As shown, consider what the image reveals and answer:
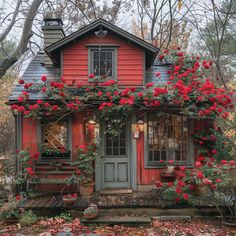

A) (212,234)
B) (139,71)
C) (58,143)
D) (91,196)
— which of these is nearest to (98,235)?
(91,196)

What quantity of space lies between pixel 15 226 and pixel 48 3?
10.2 m

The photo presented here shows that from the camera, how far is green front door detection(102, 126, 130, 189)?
7410 millimetres

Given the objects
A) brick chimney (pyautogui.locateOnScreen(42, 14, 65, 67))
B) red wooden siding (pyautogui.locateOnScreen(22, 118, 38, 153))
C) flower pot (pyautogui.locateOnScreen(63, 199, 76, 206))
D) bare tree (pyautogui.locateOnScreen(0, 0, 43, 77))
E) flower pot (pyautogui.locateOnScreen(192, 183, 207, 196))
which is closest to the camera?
flower pot (pyautogui.locateOnScreen(63, 199, 76, 206))

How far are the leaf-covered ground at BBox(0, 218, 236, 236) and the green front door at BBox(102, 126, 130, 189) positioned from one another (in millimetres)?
1761

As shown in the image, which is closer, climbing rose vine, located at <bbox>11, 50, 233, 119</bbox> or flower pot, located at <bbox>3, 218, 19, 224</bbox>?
flower pot, located at <bbox>3, 218, 19, 224</bbox>

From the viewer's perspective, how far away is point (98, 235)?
5.05 m

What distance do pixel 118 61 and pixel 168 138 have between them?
2859 millimetres

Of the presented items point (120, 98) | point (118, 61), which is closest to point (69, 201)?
point (120, 98)

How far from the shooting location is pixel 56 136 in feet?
24.3

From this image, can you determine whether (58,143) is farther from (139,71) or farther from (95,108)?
(139,71)

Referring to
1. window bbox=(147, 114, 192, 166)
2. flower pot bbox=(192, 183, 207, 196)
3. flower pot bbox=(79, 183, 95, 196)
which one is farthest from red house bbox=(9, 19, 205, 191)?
flower pot bbox=(192, 183, 207, 196)

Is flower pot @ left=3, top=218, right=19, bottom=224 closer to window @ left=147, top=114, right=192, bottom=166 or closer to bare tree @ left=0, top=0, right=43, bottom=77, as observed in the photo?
window @ left=147, top=114, right=192, bottom=166

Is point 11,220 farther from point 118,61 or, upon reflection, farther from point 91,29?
point 91,29

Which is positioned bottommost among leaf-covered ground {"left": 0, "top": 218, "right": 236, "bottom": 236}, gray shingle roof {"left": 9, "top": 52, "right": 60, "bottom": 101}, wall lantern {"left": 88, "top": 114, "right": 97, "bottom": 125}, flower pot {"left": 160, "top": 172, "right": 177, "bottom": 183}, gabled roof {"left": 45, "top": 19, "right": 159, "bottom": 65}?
leaf-covered ground {"left": 0, "top": 218, "right": 236, "bottom": 236}
